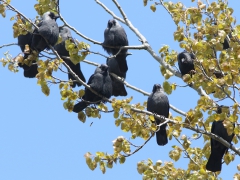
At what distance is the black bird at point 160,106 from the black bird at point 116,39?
0.84 metres

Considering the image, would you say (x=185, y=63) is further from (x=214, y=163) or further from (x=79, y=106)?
(x=79, y=106)

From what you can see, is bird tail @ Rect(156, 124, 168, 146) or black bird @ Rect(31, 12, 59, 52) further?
bird tail @ Rect(156, 124, 168, 146)

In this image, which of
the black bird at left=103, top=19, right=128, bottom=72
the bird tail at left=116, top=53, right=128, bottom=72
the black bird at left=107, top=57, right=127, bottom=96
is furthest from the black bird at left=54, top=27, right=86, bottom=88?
the black bird at left=107, top=57, right=127, bottom=96

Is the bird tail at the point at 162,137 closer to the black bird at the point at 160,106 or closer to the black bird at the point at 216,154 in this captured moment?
the black bird at the point at 160,106

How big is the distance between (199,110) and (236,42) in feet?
2.91

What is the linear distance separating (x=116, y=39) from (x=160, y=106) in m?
1.41

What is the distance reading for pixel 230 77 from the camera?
629 centimetres

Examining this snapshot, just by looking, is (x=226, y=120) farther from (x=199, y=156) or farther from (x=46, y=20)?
(x=46, y=20)

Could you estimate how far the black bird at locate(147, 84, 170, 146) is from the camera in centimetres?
849

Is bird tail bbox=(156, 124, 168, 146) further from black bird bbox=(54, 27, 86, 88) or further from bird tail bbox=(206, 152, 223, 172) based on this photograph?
black bird bbox=(54, 27, 86, 88)

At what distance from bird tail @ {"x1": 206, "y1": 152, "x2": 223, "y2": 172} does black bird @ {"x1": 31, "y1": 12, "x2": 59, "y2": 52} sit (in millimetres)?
2734

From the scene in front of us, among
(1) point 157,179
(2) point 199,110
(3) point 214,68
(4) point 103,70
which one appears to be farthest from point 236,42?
(4) point 103,70

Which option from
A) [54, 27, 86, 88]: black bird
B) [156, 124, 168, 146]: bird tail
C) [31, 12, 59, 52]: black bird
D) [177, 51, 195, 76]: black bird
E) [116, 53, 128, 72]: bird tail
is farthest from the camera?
[116, 53, 128, 72]: bird tail

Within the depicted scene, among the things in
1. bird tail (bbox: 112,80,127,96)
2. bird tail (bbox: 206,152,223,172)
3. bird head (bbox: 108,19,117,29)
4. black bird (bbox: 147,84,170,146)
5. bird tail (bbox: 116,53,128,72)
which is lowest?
bird tail (bbox: 206,152,223,172)
